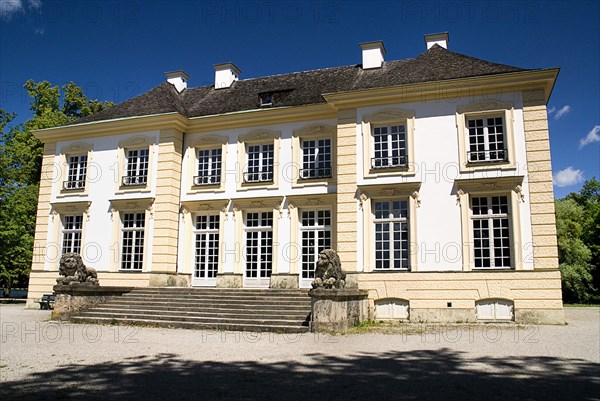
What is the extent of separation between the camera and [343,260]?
52.3ft

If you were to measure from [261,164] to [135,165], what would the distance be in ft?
17.2

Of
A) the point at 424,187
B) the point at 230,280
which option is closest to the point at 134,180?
the point at 230,280

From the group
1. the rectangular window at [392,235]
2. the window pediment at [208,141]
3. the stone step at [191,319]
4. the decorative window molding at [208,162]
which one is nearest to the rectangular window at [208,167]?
the decorative window molding at [208,162]

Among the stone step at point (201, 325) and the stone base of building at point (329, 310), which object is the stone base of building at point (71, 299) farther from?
the stone base of building at point (329, 310)

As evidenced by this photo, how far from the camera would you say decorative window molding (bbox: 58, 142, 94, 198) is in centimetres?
2067

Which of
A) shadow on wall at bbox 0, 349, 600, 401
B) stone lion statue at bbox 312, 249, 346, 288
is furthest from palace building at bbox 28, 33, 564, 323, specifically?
shadow on wall at bbox 0, 349, 600, 401

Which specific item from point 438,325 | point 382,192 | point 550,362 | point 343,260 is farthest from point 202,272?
point 550,362

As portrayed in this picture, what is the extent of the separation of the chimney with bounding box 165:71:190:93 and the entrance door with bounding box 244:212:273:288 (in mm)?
8260

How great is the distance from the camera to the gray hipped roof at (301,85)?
655 inches

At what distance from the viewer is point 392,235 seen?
15836mm

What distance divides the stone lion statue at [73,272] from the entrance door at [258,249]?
5.28 meters

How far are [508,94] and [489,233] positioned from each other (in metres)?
4.29

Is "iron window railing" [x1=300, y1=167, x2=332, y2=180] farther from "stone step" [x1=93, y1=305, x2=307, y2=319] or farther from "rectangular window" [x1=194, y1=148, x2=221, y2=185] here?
"stone step" [x1=93, y1=305, x2=307, y2=319]

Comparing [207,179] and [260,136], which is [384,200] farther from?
[207,179]
